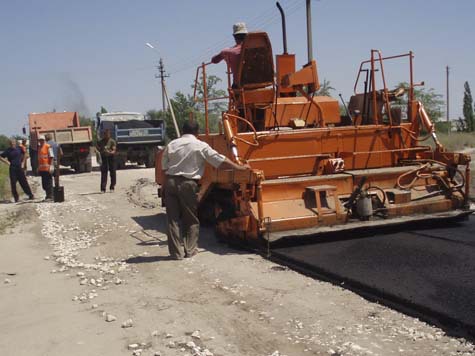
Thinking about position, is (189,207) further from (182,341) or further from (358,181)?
(182,341)

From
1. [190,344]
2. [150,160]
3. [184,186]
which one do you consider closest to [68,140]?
[150,160]

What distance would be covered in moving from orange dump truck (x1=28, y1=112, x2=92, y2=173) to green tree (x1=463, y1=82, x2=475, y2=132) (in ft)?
142

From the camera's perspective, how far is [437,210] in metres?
7.73

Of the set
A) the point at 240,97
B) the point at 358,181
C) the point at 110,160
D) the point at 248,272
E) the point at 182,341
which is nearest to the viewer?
the point at 182,341

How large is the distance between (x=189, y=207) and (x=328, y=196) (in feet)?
5.62

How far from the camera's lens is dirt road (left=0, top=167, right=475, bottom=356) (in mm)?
4129

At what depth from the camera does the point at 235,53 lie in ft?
26.7

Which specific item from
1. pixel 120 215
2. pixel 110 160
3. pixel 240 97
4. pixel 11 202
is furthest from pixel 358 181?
pixel 11 202

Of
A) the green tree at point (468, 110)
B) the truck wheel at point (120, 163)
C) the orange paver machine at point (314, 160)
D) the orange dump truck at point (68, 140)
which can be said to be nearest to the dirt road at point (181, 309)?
the orange paver machine at point (314, 160)

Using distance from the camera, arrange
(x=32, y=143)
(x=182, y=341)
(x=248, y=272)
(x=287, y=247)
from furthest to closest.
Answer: (x=32, y=143) → (x=287, y=247) → (x=248, y=272) → (x=182, y=341)

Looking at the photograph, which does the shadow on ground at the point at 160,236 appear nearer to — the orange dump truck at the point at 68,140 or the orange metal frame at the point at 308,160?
the orange metal frame at the point at 308,160

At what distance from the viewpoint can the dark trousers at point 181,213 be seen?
23.0 feet

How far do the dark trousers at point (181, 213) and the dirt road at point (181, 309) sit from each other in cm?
19

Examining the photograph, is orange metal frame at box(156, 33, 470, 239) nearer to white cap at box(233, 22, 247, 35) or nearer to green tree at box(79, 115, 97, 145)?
white cap at box(233, 22, 247, 35)
